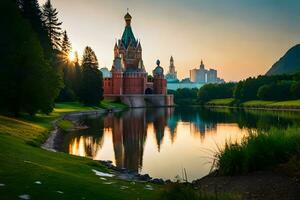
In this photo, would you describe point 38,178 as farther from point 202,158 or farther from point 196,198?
point 202,158

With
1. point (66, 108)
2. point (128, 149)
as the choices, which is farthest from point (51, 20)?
point (128, 149)

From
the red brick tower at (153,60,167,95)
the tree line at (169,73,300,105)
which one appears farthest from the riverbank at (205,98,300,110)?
the red brick tower at (153,60,167,95)

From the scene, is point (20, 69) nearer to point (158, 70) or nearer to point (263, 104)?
point (263, 104)

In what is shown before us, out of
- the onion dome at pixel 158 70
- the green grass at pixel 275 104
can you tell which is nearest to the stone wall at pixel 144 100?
the onion dome at pixel 158 70

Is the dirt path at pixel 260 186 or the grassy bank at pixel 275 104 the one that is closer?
the dirt path at pixel 260 186

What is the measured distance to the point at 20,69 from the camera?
3847 centimetres

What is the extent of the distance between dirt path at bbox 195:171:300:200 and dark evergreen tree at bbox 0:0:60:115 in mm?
25940

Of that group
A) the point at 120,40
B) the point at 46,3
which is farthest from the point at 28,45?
the point at 120,40

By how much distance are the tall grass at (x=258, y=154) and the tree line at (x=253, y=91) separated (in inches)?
4055

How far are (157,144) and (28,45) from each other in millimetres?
16464

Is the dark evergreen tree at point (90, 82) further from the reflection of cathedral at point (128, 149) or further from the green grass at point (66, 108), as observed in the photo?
the reflection of cathedral at point (128, 149)

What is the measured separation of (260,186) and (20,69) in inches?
1193

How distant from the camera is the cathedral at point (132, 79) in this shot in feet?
497

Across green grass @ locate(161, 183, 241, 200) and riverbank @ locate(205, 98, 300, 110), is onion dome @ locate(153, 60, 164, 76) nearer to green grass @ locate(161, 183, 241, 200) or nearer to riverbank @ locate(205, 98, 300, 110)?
riverbank @ locate(205, 98, 300, 110)
